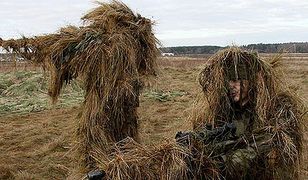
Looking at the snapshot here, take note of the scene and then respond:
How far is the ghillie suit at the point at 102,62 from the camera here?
204 inches

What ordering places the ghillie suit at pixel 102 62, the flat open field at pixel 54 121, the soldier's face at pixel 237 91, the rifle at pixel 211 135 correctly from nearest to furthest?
the rifle at pixel 211 135
the soldier's face at pixel 237 91
the ghillie suit at pixel 102 62
the flat open field at pixel 54 121

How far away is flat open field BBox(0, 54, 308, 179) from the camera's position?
5910 millimetres

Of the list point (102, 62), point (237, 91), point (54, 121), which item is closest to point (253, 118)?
point (237, 91)

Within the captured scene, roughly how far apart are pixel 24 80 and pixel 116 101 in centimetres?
1466

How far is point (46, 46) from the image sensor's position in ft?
17.6

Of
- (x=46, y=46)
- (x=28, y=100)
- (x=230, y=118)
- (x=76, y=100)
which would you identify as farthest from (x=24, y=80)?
(x=230, y=118)

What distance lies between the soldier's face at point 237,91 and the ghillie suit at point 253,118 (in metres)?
0.04

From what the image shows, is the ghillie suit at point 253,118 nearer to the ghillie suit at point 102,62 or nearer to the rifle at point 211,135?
the rifle at point 211,135

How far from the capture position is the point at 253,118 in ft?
12.9

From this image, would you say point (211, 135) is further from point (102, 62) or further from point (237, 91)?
point (102, 62)

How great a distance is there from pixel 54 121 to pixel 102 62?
20.0 ft

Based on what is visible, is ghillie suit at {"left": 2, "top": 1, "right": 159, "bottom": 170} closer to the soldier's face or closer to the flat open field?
the flat open field

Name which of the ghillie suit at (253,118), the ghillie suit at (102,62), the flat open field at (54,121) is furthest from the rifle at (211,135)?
the ghillie suit at (102,62)

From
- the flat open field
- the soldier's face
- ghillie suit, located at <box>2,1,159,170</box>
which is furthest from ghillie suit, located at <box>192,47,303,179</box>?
ghillie suit, located at <box>2,1,159,170</box>
